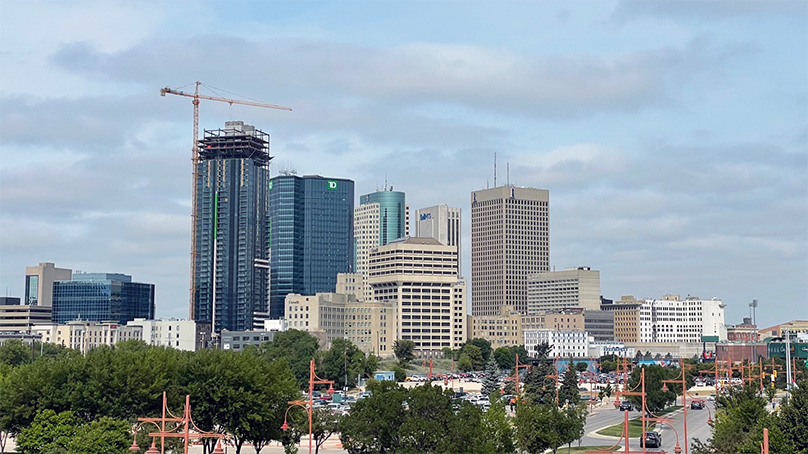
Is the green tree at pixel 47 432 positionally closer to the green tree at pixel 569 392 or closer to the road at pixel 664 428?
the road at pixel 664 428

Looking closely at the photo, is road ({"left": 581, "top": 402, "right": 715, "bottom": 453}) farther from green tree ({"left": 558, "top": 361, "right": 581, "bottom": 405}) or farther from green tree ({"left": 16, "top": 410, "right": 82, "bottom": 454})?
green tree ({"left": 16, "top": 410, "right": 82, "bottom": 454})

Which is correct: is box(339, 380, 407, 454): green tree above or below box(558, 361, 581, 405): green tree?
above

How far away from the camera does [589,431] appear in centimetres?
13100

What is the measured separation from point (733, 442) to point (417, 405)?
79.5ft

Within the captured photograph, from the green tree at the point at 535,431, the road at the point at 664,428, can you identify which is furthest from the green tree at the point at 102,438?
the road at the point at 664,428

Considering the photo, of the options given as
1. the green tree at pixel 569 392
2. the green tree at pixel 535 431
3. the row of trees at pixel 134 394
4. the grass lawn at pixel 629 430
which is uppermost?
the row of trees at pixel 134 394

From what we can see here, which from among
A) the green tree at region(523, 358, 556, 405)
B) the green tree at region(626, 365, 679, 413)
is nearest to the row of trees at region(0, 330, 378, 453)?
the green tree at region(523, 358, 556, 405)

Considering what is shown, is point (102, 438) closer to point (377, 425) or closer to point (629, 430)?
point (377, 425)

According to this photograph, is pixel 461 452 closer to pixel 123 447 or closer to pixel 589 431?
pixel 123 447

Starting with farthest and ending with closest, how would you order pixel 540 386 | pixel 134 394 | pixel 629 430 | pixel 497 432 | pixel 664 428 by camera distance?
pixel 540 386 → pixel 664 428 → pixel 629 430 → pixel 134 394 → pixel 497 432

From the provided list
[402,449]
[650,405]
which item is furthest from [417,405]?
[650,405]

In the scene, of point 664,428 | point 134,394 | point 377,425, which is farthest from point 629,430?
point 134,394

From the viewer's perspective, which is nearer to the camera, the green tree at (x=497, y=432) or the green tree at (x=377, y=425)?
the green tree at (x=377, y=425)

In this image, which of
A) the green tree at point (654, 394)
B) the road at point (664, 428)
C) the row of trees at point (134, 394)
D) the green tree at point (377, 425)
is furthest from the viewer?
the green tree at point (654, 394)
